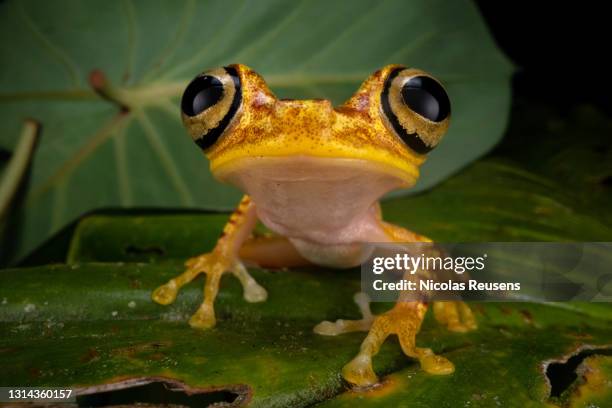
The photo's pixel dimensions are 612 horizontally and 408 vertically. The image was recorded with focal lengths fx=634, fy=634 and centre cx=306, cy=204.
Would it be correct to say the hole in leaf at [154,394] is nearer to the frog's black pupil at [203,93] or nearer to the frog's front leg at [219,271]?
the frog's front leg at [219,271]

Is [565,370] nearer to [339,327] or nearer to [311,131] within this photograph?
[339,327]

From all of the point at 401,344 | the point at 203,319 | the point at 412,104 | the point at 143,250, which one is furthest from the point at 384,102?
the point at 143,250

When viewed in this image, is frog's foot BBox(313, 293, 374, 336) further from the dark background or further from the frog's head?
the dark background

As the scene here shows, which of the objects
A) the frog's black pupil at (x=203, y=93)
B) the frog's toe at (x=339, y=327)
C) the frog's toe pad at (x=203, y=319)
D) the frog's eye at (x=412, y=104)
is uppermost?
the frog's black pupil at (x=203, y=93)

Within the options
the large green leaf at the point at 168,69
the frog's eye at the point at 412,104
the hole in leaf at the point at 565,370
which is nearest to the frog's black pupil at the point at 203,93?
the frog's eye at the point at 412,104

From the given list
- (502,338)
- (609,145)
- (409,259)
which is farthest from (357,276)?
(609,145)

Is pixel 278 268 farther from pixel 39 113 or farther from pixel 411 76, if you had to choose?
pixel 39 113

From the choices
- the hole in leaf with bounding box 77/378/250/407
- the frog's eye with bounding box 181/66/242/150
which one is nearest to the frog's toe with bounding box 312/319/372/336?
the hole in leaf with bounding box 77/378/250/407
